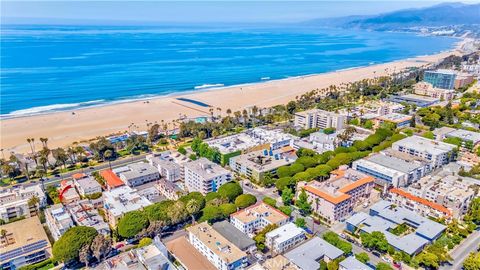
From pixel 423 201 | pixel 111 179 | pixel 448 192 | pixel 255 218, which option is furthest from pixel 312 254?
pixel 111 179

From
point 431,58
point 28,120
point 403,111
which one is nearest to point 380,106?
point 403,111

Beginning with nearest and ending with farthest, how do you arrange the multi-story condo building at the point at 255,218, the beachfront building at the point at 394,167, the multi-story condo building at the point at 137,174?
the multi-story condo building at the point at 255,218, the beachfront building at the point at 394,167, the multi-story condo building at the point at 137,174

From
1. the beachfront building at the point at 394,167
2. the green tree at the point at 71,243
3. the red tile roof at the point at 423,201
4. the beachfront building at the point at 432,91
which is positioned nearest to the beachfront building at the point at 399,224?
the red tile roof at the point at 423,201

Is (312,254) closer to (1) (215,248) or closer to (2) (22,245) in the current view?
(1) (215,248)

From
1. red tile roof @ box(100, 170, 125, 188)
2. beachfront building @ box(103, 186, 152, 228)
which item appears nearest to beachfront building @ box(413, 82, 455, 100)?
beachfront building @ box(103, 186, 152, 228)

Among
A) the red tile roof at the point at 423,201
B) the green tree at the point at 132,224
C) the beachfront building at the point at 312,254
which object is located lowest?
the red tile roof at the point at 423,201

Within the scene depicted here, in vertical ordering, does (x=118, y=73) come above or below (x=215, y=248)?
above

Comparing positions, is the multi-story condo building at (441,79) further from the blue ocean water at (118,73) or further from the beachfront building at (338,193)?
the beachfront building at (338,193)

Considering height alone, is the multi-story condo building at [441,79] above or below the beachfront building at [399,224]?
above
